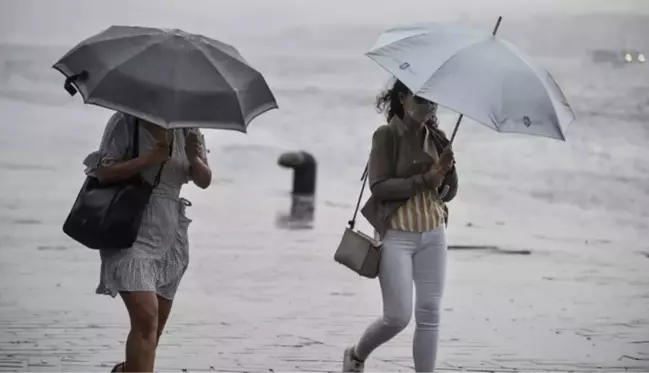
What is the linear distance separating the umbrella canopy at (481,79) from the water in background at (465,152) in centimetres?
327

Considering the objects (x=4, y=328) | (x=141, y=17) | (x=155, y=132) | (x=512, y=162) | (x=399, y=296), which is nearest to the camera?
(x=155, y=132)

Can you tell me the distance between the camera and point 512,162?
8.57 m

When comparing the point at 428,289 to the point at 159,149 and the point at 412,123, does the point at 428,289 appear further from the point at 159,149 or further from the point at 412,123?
the point at 159,149

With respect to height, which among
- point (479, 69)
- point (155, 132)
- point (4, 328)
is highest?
point (479, 69)

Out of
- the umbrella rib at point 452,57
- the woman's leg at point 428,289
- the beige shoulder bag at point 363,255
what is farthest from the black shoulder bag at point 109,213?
the woman's leg at point 428,289

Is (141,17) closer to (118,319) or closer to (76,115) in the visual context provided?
(76,115)

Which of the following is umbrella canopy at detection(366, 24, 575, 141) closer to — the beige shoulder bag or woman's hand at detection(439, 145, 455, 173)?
Answer: woman's hand at detection(439, 145, 455, 173)

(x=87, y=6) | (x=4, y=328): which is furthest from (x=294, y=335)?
(x=87, y=6)

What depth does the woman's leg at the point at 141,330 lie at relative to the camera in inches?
167

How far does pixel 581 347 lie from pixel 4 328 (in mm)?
3165

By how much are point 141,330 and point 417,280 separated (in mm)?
1239

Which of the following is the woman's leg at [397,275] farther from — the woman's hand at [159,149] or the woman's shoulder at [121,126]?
the woman's shoulder at [121,126]

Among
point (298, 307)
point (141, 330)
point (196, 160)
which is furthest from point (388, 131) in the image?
point (298, 307)

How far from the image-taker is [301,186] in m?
8.62
